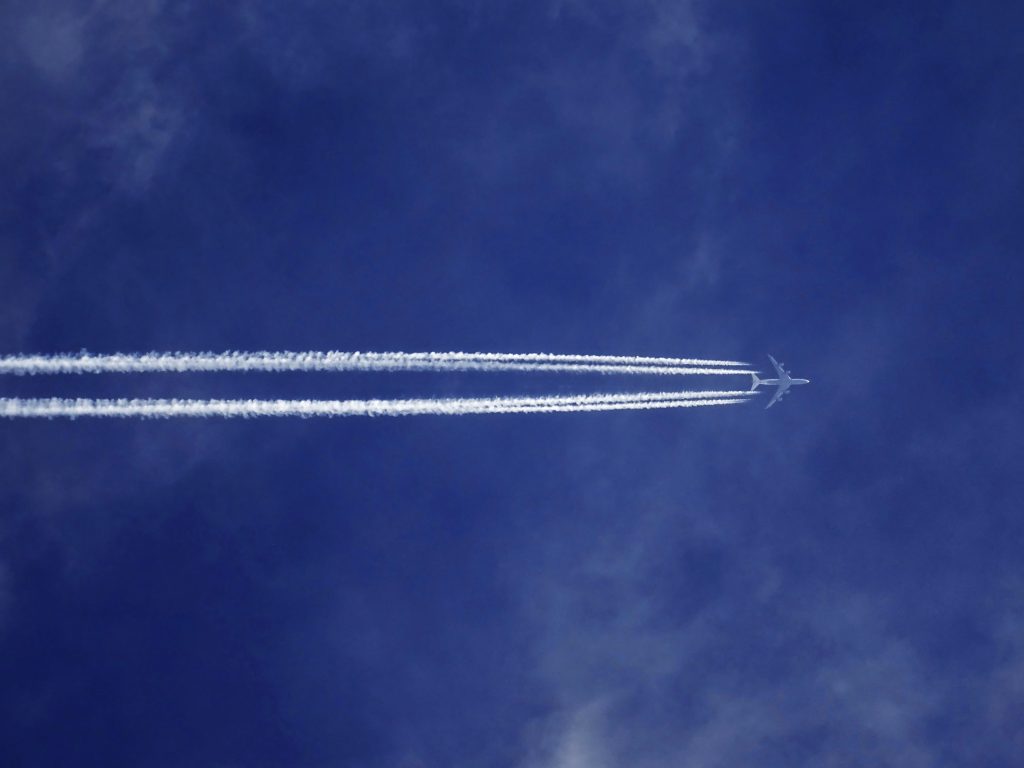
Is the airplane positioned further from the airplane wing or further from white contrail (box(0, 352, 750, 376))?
white contrail (box(0, 352, 750, 376))

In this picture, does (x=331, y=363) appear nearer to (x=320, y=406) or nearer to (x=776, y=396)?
(x=320, y=406)

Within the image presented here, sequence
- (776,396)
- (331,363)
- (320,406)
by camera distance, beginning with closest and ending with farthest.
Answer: (320,406)
(331,363)
(776,396)

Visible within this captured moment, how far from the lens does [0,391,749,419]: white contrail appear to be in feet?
218

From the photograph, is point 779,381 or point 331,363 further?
point 779,381

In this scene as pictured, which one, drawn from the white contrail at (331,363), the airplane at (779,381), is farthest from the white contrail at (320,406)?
the airplane at (779,381)

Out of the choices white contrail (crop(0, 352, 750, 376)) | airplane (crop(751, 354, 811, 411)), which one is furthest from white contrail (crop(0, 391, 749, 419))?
airplane (crop(751, 354, 811, 411))

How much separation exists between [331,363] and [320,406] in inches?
151

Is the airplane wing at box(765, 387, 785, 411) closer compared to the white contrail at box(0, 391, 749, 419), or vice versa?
the white contrail at box(0, 391, 749, 419)

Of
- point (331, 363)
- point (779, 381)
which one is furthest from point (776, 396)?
point (331, 363)

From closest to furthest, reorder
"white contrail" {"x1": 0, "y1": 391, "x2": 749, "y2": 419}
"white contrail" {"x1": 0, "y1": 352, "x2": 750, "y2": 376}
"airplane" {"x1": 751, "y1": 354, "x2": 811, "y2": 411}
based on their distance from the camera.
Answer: "white contrail" {"x1": 0, "y1": 391, "x2": 749, "y2": 419}
"white contrail" {"x1": 0, "y1": 352, "x2": 750, "y2": 376}
"airplane" {"x1": 751, "y1": 354, "x2": 811, "y2": 411}

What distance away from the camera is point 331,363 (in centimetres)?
8206

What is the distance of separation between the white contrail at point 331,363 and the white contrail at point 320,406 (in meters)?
2.22

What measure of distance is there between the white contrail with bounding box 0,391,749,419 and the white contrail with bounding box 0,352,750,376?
2.22 m

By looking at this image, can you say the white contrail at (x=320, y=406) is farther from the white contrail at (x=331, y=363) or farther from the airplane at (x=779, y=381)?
the airplane at (x=779, y=381)
